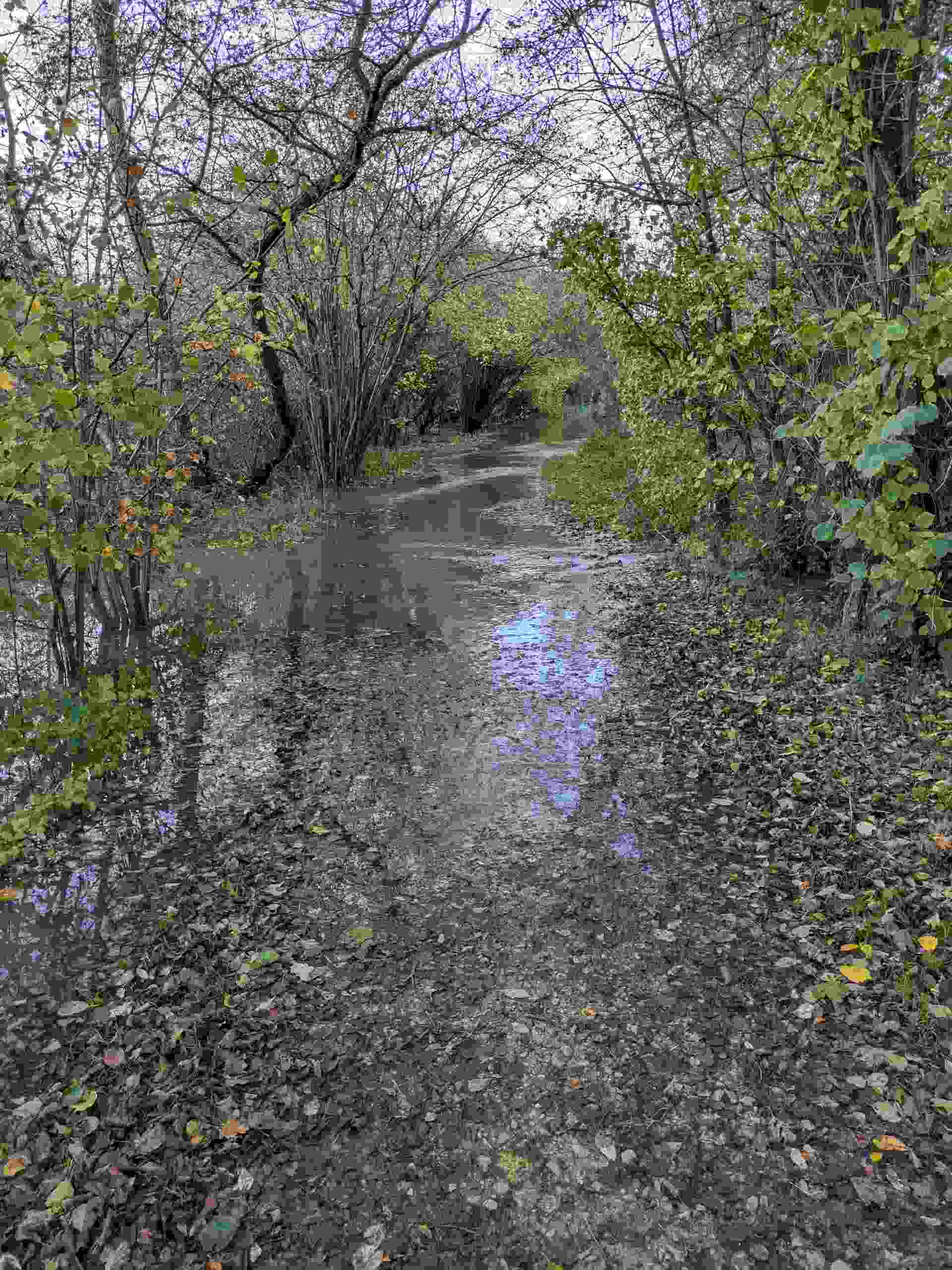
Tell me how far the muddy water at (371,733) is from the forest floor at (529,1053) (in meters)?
0.19

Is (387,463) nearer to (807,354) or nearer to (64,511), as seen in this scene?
(807,354)

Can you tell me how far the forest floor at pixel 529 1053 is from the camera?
2.79 metres

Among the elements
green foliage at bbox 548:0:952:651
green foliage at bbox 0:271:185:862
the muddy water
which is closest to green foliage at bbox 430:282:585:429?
green foliage at bbox 548:0:952:651

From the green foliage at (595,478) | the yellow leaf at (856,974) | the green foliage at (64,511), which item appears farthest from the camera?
the green foliage at (595,478)

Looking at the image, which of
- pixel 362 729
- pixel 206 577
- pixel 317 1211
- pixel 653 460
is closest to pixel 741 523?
pixel 653 460

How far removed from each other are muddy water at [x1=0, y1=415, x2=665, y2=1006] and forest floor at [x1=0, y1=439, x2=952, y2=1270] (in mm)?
186

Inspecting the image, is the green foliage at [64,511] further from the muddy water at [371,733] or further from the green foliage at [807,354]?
the green foliage at [807,354]

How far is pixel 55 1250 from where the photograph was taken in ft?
8.95

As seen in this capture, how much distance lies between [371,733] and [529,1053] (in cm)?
333

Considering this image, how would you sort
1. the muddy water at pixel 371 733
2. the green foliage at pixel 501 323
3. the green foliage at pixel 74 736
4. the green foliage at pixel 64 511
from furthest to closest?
the green foliage at pixel 501 323
the muddy water at pixel 371 733
the green foliage at pixel 74 736
the green foliage at pixel 64 511

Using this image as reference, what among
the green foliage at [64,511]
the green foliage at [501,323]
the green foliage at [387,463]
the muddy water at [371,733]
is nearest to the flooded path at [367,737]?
the muddy water at [371,733]

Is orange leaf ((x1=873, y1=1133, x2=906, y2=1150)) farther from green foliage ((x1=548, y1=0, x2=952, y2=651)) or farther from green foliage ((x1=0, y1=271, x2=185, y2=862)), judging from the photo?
green foliage ((x1=0, y1=271, x2=185, y2=862))

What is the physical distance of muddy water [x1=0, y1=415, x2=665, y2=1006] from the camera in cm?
490

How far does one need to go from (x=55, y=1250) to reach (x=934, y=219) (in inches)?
220
